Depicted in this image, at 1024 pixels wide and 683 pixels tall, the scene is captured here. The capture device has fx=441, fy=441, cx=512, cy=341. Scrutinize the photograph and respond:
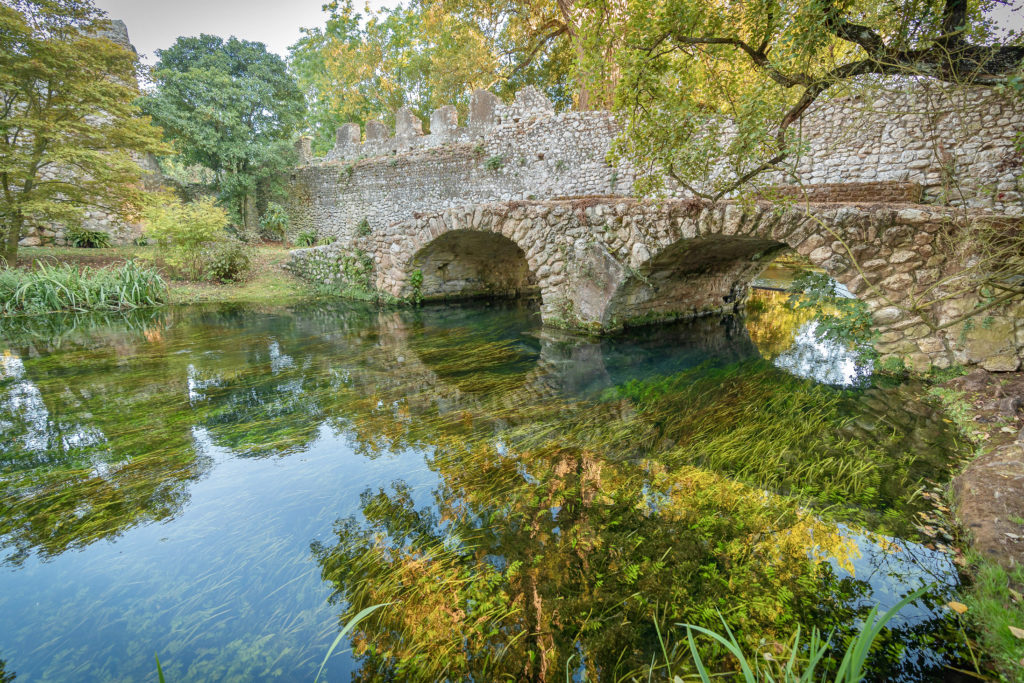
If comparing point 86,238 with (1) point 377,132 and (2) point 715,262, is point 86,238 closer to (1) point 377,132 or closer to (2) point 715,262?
(1) point 377,132

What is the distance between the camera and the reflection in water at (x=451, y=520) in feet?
6.43

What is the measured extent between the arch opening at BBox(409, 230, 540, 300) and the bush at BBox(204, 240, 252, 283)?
6.24 metres

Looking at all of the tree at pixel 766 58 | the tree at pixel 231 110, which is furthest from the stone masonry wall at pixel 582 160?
the tree at pixel 231 110

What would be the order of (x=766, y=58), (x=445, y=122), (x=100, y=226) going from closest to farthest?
(x=766, y=58) < (x=100, y=226) < (x=445, y=122)

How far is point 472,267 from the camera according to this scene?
12.0 m

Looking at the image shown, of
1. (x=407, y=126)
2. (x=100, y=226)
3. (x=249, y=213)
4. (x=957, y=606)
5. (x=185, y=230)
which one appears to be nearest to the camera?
(x=957, y=606)

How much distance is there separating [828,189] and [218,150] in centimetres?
1970

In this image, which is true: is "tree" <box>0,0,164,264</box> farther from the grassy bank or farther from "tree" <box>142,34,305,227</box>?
"tree" <box>142,34,305,227</box>

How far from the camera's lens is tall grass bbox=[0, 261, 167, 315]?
988 cm

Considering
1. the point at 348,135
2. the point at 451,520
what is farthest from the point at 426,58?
the point at 451,520

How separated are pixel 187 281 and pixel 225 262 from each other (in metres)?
1.17

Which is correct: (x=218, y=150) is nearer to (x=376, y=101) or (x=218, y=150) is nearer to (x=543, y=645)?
(x=376, y=101)

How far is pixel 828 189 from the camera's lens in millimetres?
7215

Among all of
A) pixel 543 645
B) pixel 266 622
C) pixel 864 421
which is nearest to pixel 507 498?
pixel 543 645
